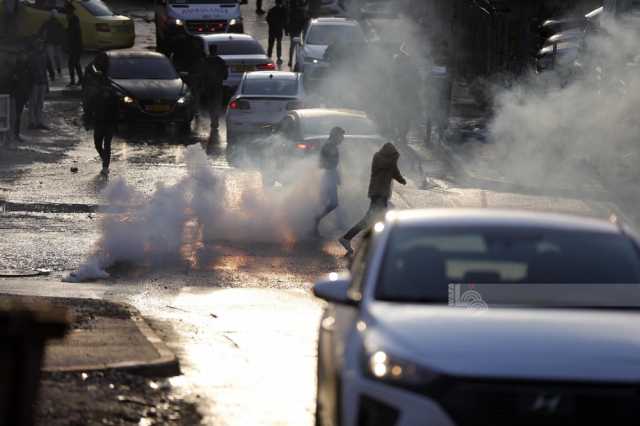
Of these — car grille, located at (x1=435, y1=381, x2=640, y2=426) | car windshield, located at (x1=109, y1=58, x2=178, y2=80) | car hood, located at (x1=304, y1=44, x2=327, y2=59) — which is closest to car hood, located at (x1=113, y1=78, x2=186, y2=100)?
car windshield, located at (x1=109, y1=58, x2=178, y2=80)

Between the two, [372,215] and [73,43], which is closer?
[372,215]

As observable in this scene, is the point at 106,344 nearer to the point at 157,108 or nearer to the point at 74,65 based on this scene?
the point at 157,108

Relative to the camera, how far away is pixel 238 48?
113 feet

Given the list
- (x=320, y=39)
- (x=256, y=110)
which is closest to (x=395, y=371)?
(x=256, y=110)

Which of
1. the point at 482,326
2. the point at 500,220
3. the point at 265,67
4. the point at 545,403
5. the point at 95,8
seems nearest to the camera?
the point at 545,403

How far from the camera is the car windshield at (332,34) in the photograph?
116ft

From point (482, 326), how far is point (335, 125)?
47.5 feet

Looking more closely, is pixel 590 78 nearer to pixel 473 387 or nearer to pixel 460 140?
pixel 460 140

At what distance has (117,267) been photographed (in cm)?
1584

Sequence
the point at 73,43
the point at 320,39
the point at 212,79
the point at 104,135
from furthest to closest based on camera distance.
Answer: the point at 320,39
the point at 73,43
the point at 212,79
the point at 104,135

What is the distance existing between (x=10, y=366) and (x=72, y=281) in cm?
904

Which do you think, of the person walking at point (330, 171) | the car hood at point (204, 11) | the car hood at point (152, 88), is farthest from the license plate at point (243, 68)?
the person walking at point (330, 171)

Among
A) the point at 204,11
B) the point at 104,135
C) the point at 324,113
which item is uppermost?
the point at 324,113

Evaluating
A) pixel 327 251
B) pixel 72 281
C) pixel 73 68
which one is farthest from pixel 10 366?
pixel 73 68
